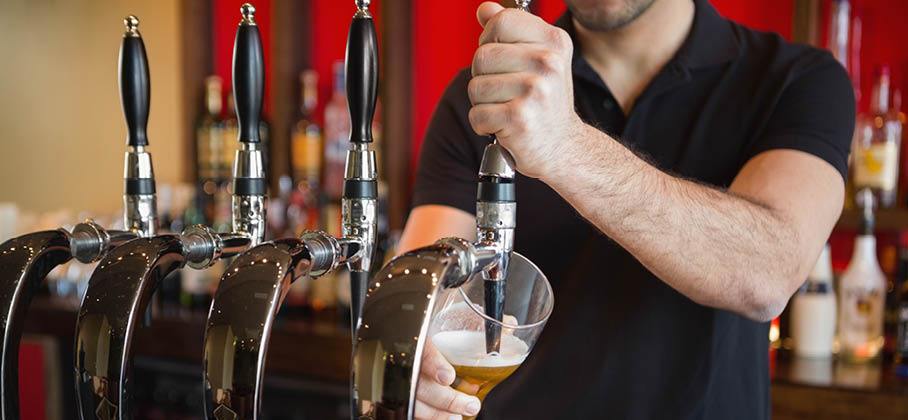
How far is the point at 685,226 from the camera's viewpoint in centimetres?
96

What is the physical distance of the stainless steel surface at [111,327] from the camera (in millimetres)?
598

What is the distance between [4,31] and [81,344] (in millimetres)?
3480

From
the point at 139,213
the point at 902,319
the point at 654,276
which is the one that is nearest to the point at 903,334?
the point at 902,319

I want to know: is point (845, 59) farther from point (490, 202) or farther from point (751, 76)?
point (490, 202)

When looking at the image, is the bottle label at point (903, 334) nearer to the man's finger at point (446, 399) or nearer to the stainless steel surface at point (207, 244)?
the man's finger at point (446, 399)

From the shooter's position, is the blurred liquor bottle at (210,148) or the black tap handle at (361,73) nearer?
the black tap handle at (361,73)

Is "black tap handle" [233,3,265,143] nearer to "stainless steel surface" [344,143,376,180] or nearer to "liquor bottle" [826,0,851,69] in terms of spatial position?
"stainless steel surface" [344,143,376,180]

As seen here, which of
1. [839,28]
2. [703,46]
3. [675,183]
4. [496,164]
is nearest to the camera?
[496,164]

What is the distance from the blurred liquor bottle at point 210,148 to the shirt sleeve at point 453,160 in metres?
1.62

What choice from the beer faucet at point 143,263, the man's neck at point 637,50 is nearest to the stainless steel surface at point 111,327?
the beer faucet at point 143,263

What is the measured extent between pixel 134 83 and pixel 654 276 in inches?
32.1

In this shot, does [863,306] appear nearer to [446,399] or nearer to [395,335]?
[446,399]

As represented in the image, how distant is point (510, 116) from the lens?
2.21 feet

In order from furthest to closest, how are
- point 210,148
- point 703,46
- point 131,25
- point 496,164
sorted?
point 210,148
point 703,46
point 131,25
point 496,164
